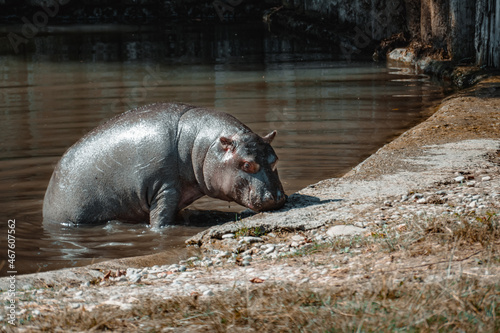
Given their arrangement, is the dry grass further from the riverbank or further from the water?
the water

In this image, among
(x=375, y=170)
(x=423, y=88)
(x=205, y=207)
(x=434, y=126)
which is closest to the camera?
(x=375, y=170)

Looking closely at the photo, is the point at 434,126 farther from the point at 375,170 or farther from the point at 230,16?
the point at 230,16

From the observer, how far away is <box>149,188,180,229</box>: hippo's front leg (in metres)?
6.33

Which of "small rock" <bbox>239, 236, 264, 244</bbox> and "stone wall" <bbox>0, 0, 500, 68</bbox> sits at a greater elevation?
"stone wall" <bbox>0, 0, 500, 68</bbox>

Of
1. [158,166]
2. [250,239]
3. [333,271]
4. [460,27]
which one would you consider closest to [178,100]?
[460,27]

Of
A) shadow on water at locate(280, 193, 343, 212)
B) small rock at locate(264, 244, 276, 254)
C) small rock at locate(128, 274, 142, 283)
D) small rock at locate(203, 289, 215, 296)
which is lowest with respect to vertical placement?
small rock at locate(128, 274, 142, 283)

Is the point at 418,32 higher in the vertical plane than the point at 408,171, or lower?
higher

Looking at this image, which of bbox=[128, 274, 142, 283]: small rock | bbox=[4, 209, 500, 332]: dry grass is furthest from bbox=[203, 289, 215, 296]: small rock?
bbox=[128, 274, 142, 283]: small rock

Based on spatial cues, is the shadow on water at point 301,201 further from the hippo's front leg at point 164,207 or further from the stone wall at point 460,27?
the stone wall at point 460,27

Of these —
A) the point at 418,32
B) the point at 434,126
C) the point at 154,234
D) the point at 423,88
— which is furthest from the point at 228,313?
the point at 418,32

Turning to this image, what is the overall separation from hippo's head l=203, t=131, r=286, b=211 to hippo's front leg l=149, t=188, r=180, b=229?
0.34 m

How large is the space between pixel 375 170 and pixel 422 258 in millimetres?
2653

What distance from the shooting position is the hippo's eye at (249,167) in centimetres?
599

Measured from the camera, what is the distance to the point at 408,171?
656 centimetres
